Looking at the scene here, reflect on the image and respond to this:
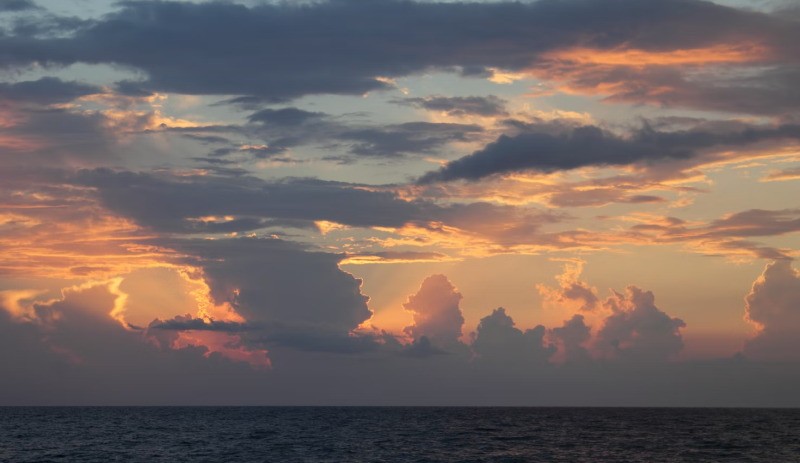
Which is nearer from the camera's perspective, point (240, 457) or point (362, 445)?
point (240, 457)

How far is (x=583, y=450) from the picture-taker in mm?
120812

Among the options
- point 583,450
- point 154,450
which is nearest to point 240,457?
point 154,450

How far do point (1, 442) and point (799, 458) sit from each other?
11691cm

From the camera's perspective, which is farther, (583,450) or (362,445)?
(362,445)

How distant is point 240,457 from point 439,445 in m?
32.5

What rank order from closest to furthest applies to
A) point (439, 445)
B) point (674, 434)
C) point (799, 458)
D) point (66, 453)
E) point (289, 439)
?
point (799, 458), point (66, 453), point (439, 445), point (289, 439), point (674, 434)

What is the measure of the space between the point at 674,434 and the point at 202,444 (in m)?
87.1

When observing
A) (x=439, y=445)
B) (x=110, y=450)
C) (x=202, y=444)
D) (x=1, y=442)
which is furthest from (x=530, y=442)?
(x=1, y=442)

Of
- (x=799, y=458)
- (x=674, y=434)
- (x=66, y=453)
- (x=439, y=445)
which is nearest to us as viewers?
(x=799, y=458)

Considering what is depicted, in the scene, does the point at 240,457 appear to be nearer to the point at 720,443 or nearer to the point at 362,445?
the point at 362,445

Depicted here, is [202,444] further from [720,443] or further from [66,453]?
[720,443]

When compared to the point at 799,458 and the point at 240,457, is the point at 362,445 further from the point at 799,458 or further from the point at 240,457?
the point at 799,458

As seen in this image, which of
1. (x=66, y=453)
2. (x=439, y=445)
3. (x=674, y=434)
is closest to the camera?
(x=66, y=453)

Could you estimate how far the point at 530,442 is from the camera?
137500 mm
